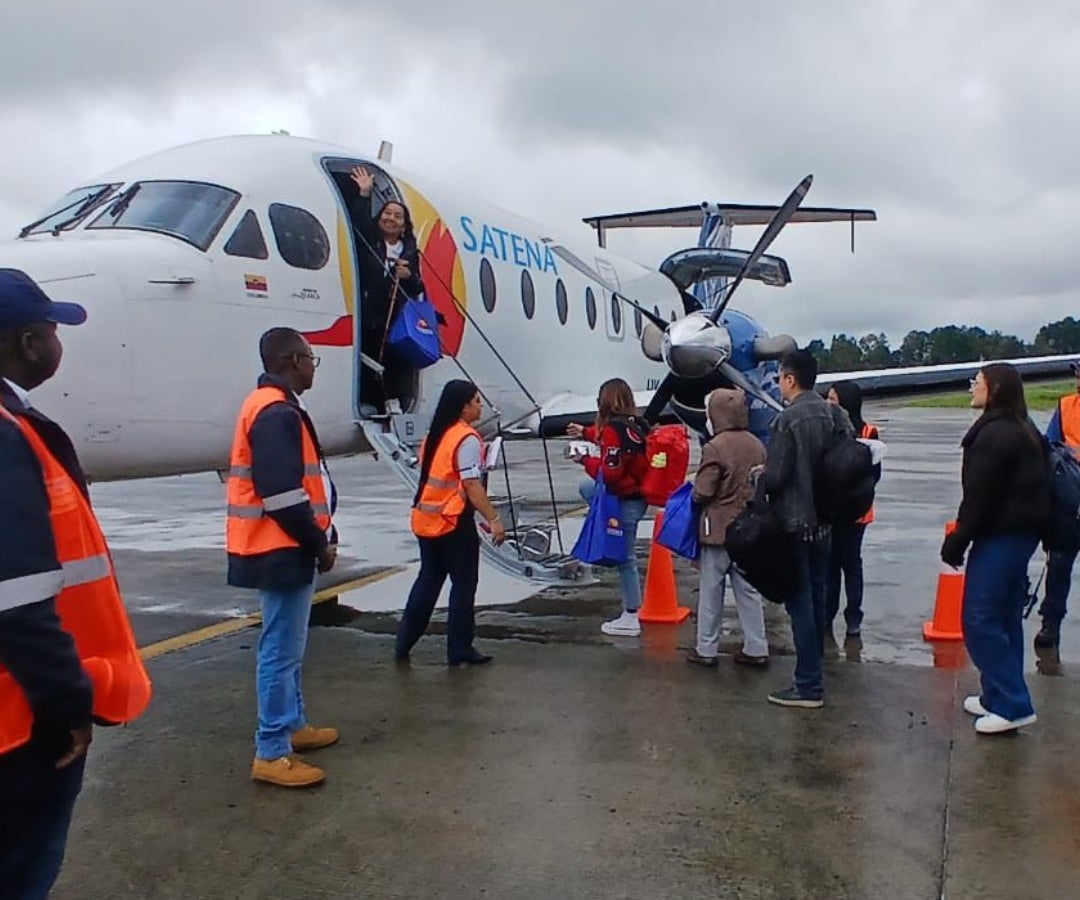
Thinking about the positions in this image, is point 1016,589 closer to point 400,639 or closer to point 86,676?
point 400,639

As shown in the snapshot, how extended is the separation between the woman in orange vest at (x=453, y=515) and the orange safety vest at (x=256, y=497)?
1633 millimetres

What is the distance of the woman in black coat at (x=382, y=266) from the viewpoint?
29.6 feet

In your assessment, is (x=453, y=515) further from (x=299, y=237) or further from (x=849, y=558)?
(x=299, y=237)

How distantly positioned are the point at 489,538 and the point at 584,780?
3.60 m

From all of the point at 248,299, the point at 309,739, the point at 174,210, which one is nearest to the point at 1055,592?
the point at 309,739

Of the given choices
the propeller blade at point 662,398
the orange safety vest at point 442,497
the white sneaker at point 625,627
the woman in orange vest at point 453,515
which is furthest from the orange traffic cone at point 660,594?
the propeller blade at point 662,398

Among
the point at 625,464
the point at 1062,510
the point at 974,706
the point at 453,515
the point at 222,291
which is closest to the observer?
the point at 1062,510

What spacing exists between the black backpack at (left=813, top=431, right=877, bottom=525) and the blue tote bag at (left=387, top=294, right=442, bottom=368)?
13.6 ft

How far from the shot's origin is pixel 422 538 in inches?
Result: 254

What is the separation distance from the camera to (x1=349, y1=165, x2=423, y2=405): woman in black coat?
29.6ft

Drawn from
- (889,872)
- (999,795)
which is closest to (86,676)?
(889,872)

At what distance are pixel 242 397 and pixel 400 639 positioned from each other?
2.23m

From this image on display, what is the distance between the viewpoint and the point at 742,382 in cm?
1027

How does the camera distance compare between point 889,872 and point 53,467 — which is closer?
point 53,467
